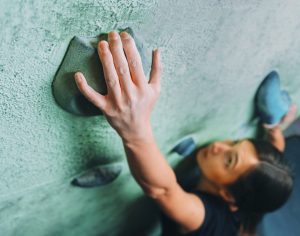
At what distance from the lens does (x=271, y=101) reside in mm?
1281

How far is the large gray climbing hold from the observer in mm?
633

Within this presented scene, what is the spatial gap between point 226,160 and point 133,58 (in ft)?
2.28

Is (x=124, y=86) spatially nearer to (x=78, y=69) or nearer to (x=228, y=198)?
(x=78, y=69)

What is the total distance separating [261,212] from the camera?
1.24 metres

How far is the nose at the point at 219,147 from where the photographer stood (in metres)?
1.25

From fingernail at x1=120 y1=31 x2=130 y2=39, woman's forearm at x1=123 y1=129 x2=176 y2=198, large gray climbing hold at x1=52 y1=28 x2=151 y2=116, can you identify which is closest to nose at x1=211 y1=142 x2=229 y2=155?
woman's forearm at x1=123 y1=129 x2=176 y2=198

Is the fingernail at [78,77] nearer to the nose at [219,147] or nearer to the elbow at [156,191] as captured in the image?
the elbow at [156,191]

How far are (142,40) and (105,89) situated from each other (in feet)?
0.40

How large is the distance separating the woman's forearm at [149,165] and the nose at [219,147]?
0.33 m

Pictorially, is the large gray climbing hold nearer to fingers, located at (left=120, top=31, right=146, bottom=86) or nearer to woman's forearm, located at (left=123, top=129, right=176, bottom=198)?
fingers, located at (left=120, top=31, right=146, bottom=86)

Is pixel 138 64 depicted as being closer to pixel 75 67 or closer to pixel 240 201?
pixel 75 67

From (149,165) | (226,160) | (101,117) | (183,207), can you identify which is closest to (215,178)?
(226,160)

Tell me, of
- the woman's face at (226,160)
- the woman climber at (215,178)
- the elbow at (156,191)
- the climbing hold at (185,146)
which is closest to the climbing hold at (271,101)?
the woman climber at (215,178)

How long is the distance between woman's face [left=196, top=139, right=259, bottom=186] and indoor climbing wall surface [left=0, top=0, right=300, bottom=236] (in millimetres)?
77
